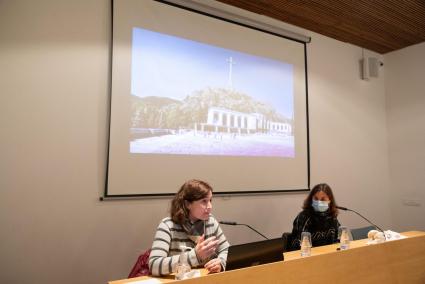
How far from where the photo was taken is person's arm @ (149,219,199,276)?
1540mm

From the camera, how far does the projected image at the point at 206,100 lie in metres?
2.62

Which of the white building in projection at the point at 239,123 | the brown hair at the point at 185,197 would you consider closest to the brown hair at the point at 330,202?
the white building in projection at the point at 239,123

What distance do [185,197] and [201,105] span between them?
1212 millimetres

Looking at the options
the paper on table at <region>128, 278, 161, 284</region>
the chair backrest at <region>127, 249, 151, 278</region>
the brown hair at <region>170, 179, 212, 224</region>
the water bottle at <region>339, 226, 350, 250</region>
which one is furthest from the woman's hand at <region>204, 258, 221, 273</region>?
the water bottle at <region>339, 226, 350, 250</region>

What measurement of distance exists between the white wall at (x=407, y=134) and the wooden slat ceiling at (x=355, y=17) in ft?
1.11

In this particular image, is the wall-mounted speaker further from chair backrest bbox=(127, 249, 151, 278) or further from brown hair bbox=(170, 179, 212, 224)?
chair backrest bbox=(127, 249, 151, 278)

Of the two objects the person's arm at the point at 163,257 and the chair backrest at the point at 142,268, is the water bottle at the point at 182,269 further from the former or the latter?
the chair backrest at the point at 142,268

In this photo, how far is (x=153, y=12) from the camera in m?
2.69

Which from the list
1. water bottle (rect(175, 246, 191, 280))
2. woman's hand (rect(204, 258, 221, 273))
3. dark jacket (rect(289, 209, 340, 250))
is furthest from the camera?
dark jacket (rect(289, 209, 340, 250))

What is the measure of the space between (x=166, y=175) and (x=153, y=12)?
4.47 feet

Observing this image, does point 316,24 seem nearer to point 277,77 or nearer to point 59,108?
point 277,77

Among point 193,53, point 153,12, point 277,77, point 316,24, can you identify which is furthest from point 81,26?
point 316,24

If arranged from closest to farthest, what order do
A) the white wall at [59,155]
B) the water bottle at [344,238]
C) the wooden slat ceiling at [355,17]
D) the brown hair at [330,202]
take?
the water bottle at [344,238] → the white wall at [59,155] → the brown hair at [330,202] → the wooden slat ceiling at [355,17]

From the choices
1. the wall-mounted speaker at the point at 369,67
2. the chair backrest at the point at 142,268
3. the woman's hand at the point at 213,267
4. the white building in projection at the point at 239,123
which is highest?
the wall-mounted speaker at the point at 369,67
